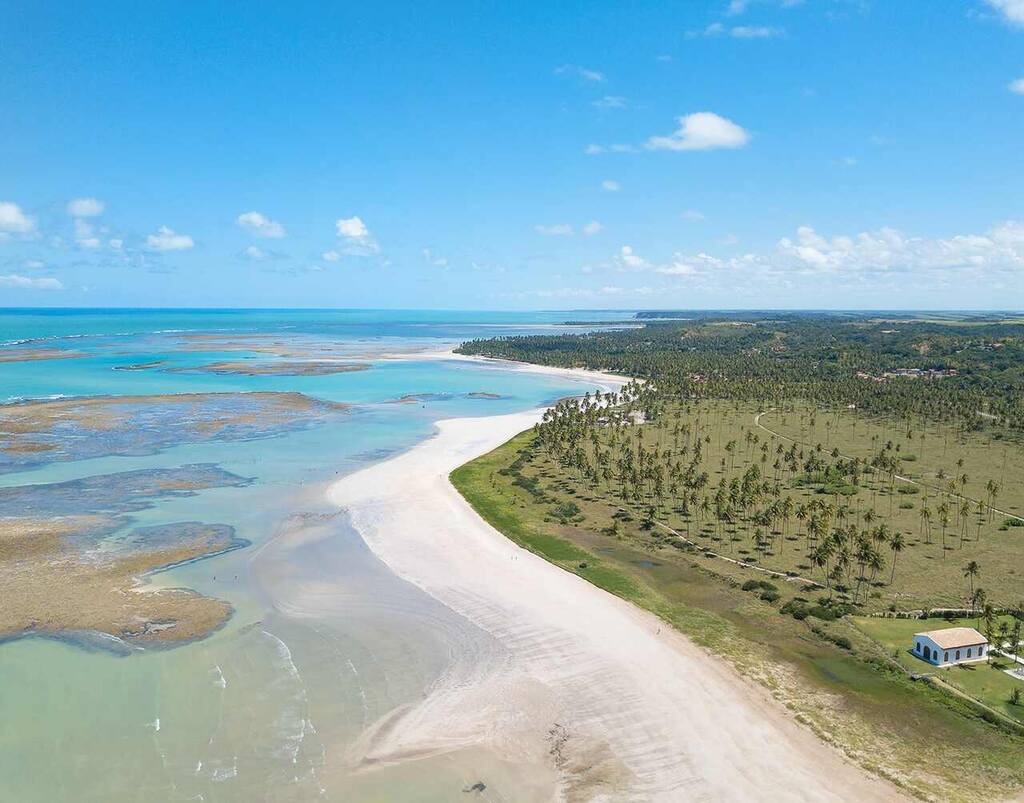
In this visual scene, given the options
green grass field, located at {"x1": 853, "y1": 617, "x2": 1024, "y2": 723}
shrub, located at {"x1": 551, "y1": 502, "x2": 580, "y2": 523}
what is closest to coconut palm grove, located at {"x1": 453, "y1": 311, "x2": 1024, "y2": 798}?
green grass field, located at {"x1": 853, "y1": 617, "x2": 1024, "y2": 723}

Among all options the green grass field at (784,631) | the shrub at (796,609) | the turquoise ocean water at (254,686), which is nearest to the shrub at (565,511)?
the green grass field at (784,631)

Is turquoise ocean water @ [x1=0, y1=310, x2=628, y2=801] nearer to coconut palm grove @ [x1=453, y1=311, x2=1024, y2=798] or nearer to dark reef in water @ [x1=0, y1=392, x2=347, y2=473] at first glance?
coconut palm grove @ [x1=453, y1=311, x2=1024, y2=798]

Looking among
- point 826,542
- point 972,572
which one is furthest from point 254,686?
point 972,572

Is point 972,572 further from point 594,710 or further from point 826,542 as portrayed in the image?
point 594,710

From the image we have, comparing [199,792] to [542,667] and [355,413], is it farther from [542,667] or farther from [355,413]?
[355,413]

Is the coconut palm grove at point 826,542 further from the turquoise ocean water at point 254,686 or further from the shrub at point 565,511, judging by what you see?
the turquoise ocean water at point 254,686
